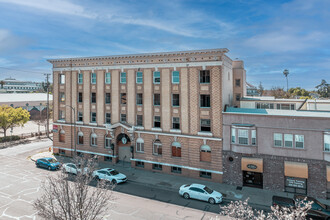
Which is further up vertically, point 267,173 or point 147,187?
point 267,173

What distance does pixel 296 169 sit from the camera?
24.2 meters

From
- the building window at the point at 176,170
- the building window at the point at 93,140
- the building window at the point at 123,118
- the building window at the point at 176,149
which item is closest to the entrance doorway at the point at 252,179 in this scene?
the building window at the point at 176,170

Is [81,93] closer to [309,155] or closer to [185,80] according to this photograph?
[185,80]

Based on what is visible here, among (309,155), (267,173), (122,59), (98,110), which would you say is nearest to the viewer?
(309,155)

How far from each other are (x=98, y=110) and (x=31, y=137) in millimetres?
28366

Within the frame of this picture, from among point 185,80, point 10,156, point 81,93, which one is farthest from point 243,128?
point 10,156

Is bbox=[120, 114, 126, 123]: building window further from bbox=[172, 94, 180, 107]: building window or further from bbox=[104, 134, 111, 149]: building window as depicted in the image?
bbox=[172, 94, 180, 107]: building window

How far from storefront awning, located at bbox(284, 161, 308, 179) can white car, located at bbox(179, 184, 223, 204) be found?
796 cm

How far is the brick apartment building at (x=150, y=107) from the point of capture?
28812 mm

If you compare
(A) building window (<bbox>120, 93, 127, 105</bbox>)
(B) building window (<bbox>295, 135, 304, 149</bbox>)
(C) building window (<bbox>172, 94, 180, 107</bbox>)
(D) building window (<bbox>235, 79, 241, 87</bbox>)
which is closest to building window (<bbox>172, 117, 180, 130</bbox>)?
(C) building window (<bbox>172, 94, 180, 107</bbox>)

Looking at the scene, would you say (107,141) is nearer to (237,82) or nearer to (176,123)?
(176,123)

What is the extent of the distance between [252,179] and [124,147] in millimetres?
18330

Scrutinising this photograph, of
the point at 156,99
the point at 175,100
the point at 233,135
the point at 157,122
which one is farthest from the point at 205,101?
the point at 157,122

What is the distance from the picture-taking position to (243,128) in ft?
87.2
